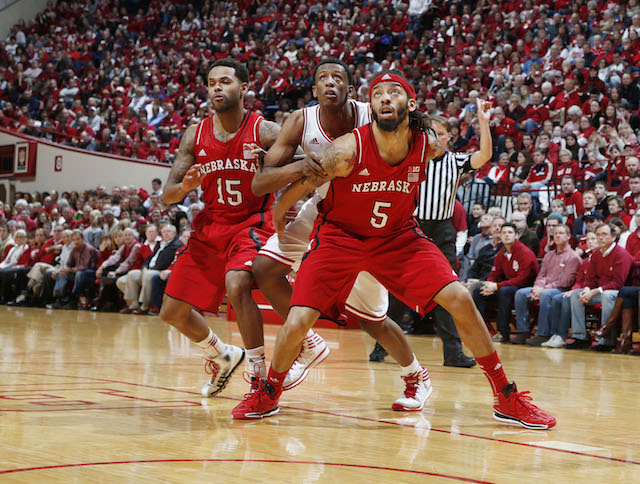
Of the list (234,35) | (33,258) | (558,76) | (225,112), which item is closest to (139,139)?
(234,35)

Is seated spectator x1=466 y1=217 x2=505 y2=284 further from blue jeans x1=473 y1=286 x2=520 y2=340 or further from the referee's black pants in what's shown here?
the referee's black pants

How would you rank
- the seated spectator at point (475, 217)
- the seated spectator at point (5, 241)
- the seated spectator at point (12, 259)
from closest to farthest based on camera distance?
1. the seated spectator at point (475, 217)
2. the seated spectator at point (12, 259)
3. the seated spectator at point (5, 241)

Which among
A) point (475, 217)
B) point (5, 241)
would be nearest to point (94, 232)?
point (5, 241)

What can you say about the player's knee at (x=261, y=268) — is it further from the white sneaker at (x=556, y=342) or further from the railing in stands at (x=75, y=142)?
the railing in stands at (x=75, y=142)

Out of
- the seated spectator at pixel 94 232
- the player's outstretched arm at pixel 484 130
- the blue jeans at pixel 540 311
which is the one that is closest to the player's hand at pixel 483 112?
the player's outstretched arm at pixel 484 130

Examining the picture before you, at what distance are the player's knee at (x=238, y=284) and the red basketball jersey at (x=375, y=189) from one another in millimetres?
688

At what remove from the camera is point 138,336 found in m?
9.01

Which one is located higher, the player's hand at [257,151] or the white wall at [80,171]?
the white wall at [80,171]

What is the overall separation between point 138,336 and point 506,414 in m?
5.97

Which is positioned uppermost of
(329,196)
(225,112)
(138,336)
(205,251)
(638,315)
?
(225,112)

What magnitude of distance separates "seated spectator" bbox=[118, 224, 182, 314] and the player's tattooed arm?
8.46 metres

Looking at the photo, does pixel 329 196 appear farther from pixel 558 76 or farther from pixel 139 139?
pixel 139 139

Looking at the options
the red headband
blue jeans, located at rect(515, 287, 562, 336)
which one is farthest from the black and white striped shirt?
blue jeans, located at rect(515, 287, 562, 336)

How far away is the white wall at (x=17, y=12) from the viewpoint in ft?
86.8
